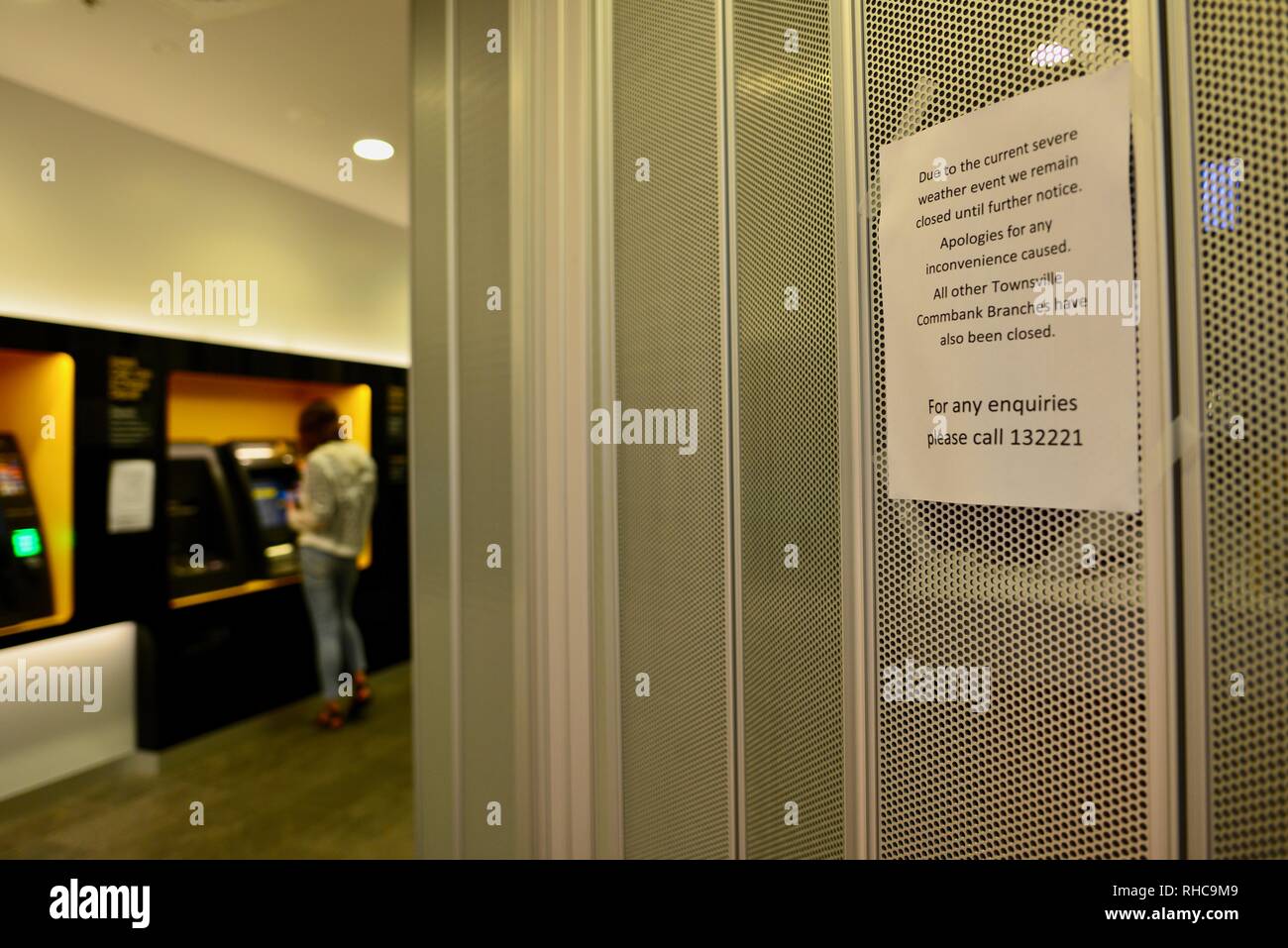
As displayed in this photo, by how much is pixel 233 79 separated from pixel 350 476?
190 centimetres

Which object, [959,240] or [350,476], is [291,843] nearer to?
[350,476]

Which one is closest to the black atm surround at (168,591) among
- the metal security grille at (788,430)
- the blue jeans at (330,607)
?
the blue jeans at (330,607)

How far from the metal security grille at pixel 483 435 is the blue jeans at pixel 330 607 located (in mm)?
2540

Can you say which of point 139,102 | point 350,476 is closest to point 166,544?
point 350,476

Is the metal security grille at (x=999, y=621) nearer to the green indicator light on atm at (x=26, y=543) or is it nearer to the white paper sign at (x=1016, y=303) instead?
the white paper sign at (x=1016, y=303)

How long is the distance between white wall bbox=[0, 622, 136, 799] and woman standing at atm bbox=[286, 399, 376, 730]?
2.84ft

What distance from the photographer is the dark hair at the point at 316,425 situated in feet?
12.1

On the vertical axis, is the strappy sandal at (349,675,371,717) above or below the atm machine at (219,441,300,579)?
below

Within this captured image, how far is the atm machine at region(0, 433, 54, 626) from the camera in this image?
286 cm

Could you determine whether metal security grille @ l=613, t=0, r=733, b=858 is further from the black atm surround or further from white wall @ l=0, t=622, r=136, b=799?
white wall @ l=0, t=622, r=136, b=799

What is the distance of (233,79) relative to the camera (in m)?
2.98

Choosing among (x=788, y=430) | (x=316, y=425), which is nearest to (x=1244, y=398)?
(x=788, y=430)

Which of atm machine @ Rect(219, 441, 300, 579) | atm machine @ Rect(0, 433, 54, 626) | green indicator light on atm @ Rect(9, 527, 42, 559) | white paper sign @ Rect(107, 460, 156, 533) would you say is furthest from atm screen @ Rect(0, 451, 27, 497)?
atm machine @ Rect(219, 441, 300, 579)
